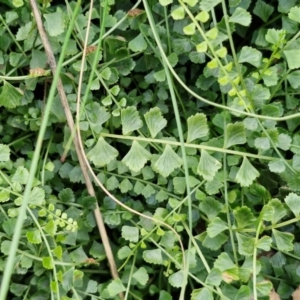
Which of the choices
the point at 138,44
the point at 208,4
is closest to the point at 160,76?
the point at 138,44

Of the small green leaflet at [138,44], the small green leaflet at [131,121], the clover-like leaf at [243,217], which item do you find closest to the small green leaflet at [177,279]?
the clover-like leaf at [243,217]

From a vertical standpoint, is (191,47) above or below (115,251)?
above

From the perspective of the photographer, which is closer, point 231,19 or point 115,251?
point 231,19

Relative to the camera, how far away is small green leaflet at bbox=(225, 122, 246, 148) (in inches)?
24.3

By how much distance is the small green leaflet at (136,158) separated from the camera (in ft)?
2.07

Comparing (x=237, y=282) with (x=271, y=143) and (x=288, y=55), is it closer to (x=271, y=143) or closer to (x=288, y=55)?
(x=271, y=143)

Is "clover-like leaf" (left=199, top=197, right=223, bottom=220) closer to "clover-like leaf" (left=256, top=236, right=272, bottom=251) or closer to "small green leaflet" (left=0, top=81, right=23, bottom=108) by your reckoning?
"clover-like leaf" (left=256, top=236, right=272, bottom=251)

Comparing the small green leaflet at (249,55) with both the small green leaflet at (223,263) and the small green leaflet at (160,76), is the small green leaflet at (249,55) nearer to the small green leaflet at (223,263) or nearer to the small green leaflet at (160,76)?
the small green leaflet at (160,76)

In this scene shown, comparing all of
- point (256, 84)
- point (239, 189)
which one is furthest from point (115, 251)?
point (256, 84)

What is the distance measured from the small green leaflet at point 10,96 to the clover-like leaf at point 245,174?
0.34m

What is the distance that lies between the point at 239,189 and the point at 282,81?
6.8 inches

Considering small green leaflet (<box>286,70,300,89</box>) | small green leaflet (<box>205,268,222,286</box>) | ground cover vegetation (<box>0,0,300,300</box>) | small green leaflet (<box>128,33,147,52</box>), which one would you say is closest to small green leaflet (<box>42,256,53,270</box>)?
ground cover vegetation (<box>0,0,300,300</box>)

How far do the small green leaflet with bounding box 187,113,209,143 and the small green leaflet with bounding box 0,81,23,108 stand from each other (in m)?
0.26

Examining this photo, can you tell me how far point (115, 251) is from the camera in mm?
737
